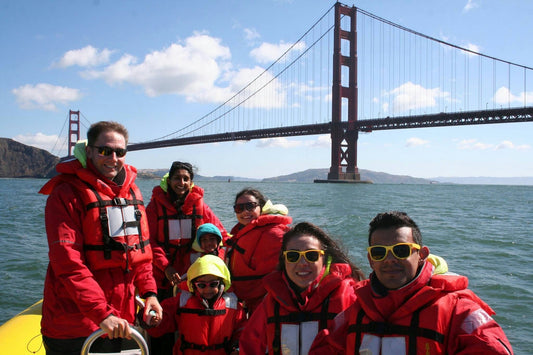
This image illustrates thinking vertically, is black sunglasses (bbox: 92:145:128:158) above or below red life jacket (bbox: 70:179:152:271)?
above

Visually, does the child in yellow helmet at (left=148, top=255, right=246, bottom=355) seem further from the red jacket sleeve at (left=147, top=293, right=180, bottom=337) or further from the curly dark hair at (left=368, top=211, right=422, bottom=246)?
the curly dark hair at (left=368, top=211, right=422, bottom=246)

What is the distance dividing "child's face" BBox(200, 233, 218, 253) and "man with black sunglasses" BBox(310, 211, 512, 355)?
121 centimetres

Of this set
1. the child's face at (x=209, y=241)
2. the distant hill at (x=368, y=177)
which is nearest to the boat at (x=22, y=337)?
the child's face at (x=209, y=241)

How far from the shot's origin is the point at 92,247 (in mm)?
1684

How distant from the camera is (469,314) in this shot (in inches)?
54.5

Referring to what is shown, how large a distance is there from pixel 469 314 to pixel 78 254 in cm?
141

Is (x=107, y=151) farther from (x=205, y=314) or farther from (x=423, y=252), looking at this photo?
(x=423, y=252)

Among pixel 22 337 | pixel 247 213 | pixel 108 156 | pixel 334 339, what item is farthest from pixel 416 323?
pixel 22 337

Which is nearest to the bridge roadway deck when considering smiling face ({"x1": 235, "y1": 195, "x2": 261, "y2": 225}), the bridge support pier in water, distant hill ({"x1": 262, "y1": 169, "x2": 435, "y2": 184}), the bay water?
the bridge support pier in water

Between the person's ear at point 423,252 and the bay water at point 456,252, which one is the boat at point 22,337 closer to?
the bay water at point 456,252

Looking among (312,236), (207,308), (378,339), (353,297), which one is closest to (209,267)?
(207,308)

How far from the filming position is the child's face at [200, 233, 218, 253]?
2.70 metres

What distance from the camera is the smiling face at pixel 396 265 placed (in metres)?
1.50

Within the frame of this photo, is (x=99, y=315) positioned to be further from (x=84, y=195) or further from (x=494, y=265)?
(x=494, y=265)
